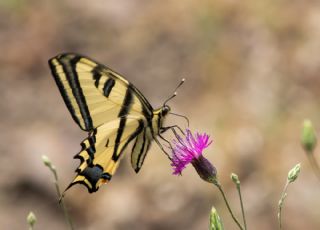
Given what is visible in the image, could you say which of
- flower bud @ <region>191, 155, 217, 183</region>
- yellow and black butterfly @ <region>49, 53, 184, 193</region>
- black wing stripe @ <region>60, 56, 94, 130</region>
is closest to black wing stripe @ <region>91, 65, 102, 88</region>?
yellow and black butterfly @ <region>49, 53, 184, 193</region>

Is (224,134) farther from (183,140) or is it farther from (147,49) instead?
(183,140)

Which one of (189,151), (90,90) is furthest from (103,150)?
(189,151)

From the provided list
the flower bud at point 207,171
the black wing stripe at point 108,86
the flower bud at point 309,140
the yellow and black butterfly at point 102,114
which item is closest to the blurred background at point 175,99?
the yellow and black butterfly at point 102,114

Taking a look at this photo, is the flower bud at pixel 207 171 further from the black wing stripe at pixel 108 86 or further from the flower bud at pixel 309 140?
the black wing stripe at pixel 108 86

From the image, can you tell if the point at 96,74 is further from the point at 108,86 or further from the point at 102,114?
the point at 102,114

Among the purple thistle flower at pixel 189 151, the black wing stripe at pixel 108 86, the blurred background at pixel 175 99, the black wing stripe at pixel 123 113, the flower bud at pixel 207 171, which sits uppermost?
the blurred background at pixel 175 99

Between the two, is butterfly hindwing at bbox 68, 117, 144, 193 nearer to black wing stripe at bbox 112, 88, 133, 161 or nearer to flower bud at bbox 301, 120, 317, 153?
black wing stripe at bbox 112, 88, 133, 161

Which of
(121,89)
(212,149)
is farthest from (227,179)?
(121,89)
